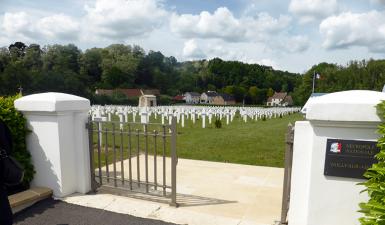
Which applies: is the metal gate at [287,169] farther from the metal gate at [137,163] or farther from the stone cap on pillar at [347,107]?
the metal gate at [137,163]

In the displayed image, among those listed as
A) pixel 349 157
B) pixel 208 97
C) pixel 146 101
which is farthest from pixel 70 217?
pixel 208 97

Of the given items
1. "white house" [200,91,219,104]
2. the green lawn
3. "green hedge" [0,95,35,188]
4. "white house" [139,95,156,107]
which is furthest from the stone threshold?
"white house" [200,91,219,104]

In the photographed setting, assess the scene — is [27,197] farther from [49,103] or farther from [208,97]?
[208,97]

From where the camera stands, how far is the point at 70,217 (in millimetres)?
4098

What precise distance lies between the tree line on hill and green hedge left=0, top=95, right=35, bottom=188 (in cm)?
3815

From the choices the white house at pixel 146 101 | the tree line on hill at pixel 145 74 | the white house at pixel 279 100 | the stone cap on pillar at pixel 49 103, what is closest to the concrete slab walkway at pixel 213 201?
the stone cap on pillar at pixel 49 103

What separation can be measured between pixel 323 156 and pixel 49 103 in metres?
3.94

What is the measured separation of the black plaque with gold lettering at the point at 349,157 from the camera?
3086 mm

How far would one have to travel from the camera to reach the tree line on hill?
4282 centimetres

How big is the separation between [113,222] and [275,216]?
2.38 m

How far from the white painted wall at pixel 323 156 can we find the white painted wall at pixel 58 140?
3.45 metres

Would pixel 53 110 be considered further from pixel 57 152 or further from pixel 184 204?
pixel 184 204

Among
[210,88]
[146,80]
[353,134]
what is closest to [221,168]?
[353,134]

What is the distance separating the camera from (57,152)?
4.58 meters
